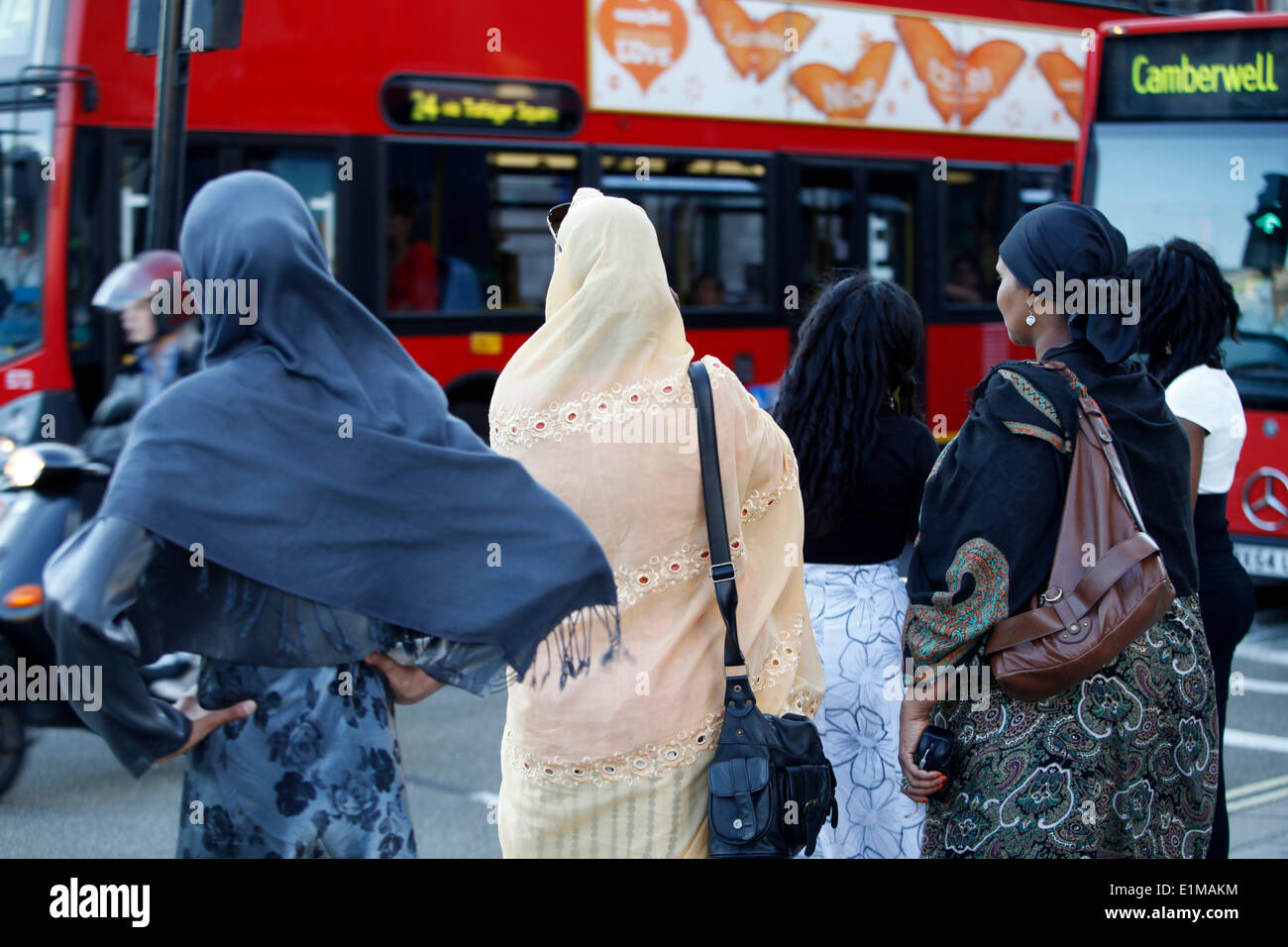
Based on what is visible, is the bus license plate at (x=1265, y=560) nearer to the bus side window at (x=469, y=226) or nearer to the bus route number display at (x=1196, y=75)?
the bus route number display at (x=1196, y=75)

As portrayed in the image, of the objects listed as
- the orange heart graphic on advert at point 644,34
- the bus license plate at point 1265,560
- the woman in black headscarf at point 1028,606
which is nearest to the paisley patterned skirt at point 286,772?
the woman in black headscarf at point 1028,606

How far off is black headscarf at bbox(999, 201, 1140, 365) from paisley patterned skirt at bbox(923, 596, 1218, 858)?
0.54 metres

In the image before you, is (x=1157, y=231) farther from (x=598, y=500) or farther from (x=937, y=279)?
(x=598, y=500)

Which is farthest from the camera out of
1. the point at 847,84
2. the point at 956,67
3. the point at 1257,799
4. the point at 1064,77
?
the point at 1064,77

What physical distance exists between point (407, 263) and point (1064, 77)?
592 cm

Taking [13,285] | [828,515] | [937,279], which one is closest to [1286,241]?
[937,279]

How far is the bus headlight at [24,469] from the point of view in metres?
5.30

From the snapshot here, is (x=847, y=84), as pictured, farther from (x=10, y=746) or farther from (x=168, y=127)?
(x=10, y=746)

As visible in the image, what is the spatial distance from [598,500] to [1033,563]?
0.79 metres

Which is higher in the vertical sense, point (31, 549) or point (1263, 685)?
point (31, 549)

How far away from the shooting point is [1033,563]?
8.48 feet

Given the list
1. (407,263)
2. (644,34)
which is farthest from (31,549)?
(644,34)

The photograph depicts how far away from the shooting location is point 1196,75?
8.41 m

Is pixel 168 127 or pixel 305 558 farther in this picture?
pixel 168 127
